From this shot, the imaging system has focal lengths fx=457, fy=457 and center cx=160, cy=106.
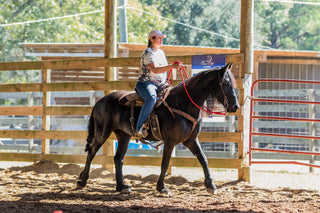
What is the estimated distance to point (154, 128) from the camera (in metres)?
6.48

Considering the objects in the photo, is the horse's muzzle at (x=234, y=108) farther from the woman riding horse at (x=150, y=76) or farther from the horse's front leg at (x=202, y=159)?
the woman riding horse at (x=150, y=76)

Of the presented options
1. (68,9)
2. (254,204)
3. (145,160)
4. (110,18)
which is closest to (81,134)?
(145,160)

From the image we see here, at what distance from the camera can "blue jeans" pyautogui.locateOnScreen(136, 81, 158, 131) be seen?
20.8 ft

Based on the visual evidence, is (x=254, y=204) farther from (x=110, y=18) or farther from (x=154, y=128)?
(x=110, y=18)

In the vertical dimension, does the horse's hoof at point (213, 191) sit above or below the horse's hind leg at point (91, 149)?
below

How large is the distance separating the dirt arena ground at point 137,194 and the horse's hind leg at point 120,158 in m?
0.12

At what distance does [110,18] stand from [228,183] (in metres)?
3.76

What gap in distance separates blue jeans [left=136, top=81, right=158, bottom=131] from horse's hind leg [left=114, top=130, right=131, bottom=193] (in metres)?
0.81

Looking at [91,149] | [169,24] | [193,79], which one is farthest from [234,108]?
[169,24]

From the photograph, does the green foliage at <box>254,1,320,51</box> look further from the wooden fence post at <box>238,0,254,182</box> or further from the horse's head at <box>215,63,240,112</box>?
the horse's head at <box>215,63,240,112</box>

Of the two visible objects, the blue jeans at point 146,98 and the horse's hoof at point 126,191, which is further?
the horse's hoof at point 126,191

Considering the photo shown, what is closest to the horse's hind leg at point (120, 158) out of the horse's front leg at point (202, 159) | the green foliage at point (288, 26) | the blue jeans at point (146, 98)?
the blue jeans at point (146, 98)

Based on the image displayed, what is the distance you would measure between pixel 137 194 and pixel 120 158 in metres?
0.75

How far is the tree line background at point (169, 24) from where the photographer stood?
30.0 metres
